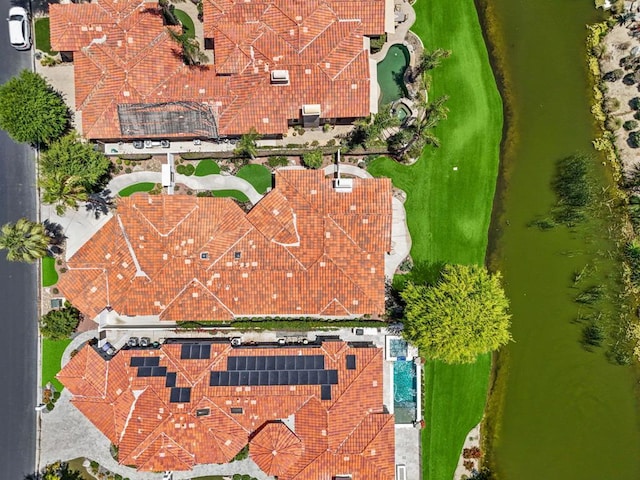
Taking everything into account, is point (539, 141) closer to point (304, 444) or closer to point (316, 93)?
point (316, 93)

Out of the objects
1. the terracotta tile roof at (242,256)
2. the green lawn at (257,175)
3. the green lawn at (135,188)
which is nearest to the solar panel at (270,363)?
the terracotta tile roof at (242,256)

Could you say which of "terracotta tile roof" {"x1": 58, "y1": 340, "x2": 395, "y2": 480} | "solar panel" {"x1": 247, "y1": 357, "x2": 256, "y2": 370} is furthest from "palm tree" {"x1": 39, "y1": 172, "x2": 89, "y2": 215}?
"solar panel" {"x1": 247, "y1": 357, "x2": 256, "y2": 370}

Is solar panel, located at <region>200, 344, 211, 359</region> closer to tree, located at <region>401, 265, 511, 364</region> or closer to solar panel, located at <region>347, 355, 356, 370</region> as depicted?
solar panel, located at <region>347, 355, 356, 370</region>

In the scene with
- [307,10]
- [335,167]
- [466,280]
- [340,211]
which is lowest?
[466,280]

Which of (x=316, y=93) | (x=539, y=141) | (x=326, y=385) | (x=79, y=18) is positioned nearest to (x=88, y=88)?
(x=79, y=18)

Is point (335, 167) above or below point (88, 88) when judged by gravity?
below

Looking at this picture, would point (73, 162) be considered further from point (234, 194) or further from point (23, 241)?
point (234, 194)
